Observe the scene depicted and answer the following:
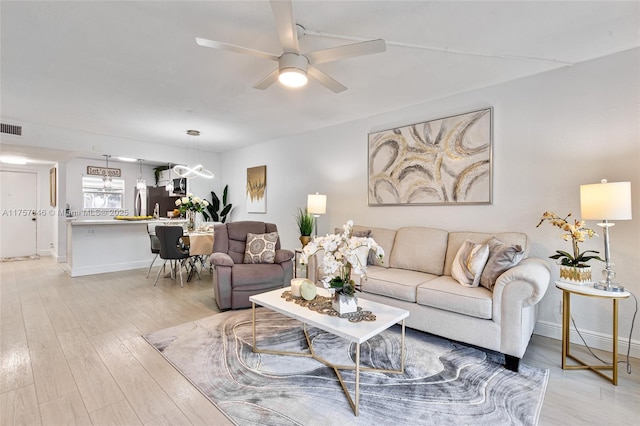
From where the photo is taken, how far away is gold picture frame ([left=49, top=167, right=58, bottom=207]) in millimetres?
6278

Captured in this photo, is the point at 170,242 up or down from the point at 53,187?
down

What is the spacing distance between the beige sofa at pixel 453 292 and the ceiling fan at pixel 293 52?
1907 mm

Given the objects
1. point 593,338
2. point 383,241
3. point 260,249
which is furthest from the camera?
point 260,249

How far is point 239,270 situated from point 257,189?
2821 millimetres

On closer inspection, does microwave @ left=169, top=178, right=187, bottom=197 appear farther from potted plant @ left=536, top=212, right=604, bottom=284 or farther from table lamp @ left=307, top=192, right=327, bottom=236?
potted plant @ left=536, top=212, right=604, bottom=284

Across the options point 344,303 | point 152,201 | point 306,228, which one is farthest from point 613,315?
point 152,201

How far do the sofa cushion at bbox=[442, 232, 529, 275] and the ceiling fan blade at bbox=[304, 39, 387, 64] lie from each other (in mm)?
1990

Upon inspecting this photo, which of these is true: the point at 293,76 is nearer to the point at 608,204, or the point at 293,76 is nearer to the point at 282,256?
the point at 282,256

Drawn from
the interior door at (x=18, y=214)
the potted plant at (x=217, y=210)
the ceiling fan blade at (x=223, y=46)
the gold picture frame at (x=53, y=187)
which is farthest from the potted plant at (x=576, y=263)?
the interior door at (x=18, y=214)

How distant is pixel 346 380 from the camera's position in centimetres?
198

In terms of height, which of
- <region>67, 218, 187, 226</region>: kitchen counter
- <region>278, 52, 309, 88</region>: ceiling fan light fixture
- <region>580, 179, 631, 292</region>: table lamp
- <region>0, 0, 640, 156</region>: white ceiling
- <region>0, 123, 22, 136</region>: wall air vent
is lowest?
<region>67, 218, 187, 226</region>: kitchen counter

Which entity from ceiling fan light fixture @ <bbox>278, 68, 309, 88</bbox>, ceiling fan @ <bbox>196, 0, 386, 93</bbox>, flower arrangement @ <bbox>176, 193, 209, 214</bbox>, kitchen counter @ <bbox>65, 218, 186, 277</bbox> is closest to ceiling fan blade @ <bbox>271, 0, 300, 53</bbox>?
ceiling fan @ <bbox>196, 0, 386, 93</bbox>

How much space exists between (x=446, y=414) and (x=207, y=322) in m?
2.31

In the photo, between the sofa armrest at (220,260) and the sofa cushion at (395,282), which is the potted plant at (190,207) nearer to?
the sofa armrest at (220,260)
